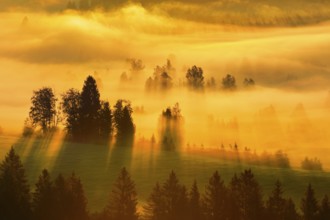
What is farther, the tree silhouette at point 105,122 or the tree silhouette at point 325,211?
the tree silhouette at point 105,122

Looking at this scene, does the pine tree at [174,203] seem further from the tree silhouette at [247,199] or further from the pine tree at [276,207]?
the pine tree at [276,207]

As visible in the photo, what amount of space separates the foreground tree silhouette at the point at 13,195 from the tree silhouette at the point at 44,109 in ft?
242

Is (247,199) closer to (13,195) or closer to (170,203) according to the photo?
(170,203)

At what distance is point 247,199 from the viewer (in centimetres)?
11375

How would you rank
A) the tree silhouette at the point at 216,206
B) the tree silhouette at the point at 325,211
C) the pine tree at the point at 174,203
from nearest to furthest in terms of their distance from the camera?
the pine tree at the point at 174,203
the tree silhouette at the point at 216,206
the tree silhouette at the point at 325,211

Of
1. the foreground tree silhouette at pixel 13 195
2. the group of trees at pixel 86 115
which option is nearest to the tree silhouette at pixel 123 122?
the group of trees at pixel 86 115

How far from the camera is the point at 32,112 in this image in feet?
636

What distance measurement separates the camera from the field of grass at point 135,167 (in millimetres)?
137125

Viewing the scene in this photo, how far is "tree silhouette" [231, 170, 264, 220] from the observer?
370ft

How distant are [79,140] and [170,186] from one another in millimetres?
64513

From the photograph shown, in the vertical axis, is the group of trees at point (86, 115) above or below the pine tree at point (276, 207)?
above

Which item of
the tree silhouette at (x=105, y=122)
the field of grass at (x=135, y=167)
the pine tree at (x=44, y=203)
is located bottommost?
the pine tree at (x=44, y=203)

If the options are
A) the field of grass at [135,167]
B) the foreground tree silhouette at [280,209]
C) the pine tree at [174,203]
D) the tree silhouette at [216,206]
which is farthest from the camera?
the field of grass at [135,167]

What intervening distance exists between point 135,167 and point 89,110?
1369 inches
